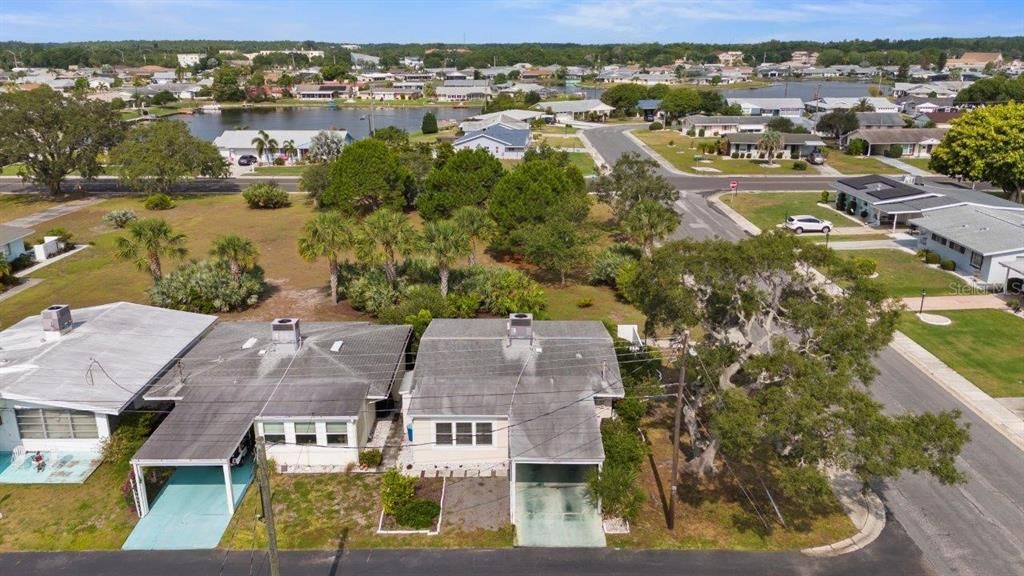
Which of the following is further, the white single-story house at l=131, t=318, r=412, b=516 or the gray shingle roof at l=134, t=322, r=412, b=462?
the gray shingle roof at l=134, t=322, r=412, b=462

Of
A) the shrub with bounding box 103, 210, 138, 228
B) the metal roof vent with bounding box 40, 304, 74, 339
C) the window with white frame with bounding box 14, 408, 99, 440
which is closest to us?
the window with white frame with bounding box 14, 408, 99, 440

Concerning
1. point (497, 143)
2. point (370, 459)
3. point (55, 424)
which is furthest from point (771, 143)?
point (55, 424)

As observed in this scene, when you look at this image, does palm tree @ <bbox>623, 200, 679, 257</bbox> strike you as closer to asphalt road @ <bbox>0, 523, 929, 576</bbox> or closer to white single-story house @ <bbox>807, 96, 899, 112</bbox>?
asphalt road @ <bbox>0, 523, 929, 576</bbox>

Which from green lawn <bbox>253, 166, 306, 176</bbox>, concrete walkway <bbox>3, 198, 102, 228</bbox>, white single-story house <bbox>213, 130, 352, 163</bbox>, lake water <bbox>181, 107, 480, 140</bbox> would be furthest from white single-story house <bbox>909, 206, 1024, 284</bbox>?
lake water <bbox>181, 107, 480, 140</bbox>

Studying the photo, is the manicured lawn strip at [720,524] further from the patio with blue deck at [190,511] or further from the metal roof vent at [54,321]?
the metal roof vent at [54,321]

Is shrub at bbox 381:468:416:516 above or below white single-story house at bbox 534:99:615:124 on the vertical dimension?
below

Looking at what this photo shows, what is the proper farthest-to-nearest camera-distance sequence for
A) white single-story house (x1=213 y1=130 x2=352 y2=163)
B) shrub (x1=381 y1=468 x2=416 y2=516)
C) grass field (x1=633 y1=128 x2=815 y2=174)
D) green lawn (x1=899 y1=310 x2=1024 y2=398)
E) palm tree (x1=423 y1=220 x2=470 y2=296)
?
white single-story house (x1=213 y1=130 x2=352 y2=163)
grass field (x1=633 y1=128 x2=815 y2=174)
palm tree (x1=423 y1=220 x2=470 y2=296)
green lawn (x1=899 y1=310 x2=1024 y2=398)
shrub (x1=381 y1=468 x2=416 y2=516)

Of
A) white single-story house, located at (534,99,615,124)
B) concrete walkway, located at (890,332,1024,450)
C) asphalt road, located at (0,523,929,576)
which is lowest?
asphalt road, located at (0,523,929,576)
